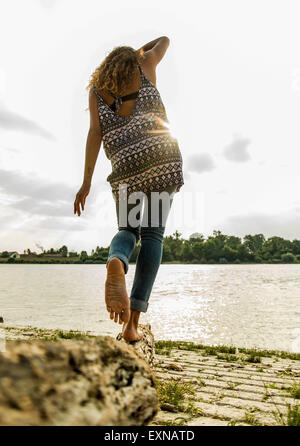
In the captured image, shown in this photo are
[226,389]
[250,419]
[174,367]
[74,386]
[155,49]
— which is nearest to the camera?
[74,386]

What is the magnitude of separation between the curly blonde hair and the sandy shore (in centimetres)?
238

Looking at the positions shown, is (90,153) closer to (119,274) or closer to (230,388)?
(119,274)

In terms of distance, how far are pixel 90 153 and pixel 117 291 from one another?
4.19ft

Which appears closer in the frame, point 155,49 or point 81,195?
point 81,195

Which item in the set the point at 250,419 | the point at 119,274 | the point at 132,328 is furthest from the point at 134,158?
the point at 250,419

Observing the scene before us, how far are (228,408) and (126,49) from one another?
9.54 ft

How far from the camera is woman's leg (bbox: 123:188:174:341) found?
285cm

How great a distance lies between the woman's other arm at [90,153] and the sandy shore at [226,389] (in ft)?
5.33

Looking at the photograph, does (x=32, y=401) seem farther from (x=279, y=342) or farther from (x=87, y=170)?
(x=279, y=342)

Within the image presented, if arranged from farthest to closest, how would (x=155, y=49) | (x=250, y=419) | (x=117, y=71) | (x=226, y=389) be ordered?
(x=155, y=49) → (x=226, y=389) → (x=117, y=71) → (x=250, y=419)

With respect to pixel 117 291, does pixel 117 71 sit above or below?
above

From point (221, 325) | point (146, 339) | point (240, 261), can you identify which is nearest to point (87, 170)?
point (146, 339)

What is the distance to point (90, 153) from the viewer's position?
10.5 feet

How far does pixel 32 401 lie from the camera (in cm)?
94
